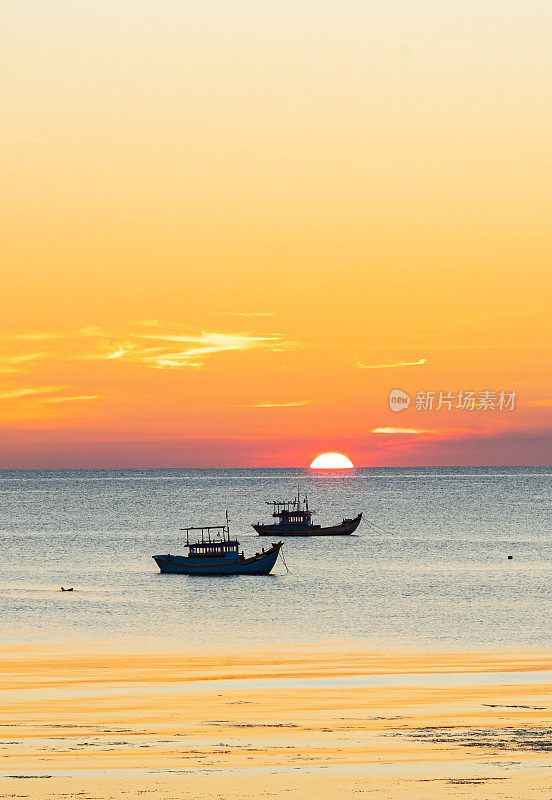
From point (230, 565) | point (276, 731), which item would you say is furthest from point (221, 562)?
point (276, 731)

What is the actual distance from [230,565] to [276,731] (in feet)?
193

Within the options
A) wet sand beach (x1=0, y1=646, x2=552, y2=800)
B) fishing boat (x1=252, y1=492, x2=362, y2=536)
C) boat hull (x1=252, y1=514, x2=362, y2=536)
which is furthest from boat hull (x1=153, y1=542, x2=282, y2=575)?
boat hull (x1=252, y1=514, x2=362, y2=536)

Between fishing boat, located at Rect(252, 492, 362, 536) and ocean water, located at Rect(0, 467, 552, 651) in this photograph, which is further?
fishing boat, located at Rect(252, 492, 362, 536)

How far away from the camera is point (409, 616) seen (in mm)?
59125

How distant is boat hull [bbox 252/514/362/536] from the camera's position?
136 meters

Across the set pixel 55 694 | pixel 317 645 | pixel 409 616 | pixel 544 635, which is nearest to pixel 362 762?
pixel 55 694

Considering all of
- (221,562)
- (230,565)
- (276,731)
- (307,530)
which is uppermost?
(307,530)

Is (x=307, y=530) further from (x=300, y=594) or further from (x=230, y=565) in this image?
(x=300, y=594)

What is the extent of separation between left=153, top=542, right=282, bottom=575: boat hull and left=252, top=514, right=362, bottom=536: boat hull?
4962 cm

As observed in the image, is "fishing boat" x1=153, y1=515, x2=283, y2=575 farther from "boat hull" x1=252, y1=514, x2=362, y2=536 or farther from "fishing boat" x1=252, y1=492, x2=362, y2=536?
"boat hull" x1=252, y1=514, x2=362, y2=536

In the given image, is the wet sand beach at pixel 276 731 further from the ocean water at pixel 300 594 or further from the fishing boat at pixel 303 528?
the fishing boat at pixel 303 528

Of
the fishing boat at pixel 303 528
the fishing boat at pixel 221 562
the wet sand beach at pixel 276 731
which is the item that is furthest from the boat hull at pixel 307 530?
the wet sand beach at pixel 276 731

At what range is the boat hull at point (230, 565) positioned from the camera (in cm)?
8425

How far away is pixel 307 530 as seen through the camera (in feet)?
446
